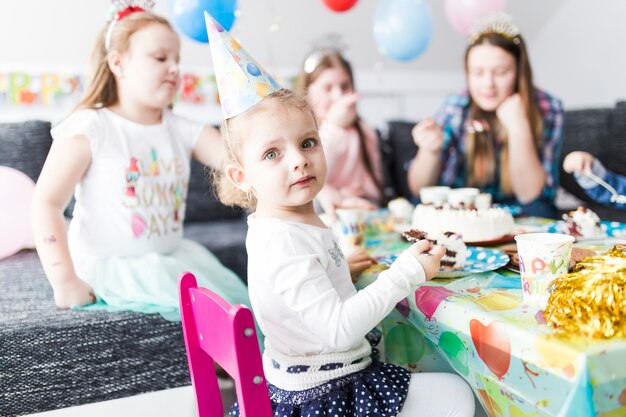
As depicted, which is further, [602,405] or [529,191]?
[529,191]

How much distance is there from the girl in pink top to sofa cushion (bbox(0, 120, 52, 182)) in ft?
3.31

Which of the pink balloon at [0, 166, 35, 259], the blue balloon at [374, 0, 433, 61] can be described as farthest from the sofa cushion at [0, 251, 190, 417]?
the blue balloon at [374, 0, 433, 61]

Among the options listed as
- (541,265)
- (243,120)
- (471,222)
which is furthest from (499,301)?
(243,120)

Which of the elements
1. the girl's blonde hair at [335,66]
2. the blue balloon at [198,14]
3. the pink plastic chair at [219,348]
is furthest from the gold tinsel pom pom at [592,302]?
the girl's blonde hair at [335,66]

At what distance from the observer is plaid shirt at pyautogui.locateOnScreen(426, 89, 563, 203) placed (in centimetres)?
216

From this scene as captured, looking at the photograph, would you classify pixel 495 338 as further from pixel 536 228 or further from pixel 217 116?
pixel 217 116

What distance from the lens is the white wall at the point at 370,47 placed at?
9.81ft

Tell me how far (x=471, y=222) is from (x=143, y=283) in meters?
0.86

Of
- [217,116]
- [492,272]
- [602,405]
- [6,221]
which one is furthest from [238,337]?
[217,116]

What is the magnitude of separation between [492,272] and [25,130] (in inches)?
68.3

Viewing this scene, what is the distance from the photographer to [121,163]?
1.53 metres

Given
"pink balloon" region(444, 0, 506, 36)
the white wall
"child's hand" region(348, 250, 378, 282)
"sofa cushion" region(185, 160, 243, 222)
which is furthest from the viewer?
the white wall

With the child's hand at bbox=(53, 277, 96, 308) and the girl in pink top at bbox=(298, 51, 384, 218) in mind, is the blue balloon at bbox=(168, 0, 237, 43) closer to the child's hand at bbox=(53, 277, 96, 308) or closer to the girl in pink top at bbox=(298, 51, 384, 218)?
the girl in pink top at bbox=(298, 51, 384, 218)

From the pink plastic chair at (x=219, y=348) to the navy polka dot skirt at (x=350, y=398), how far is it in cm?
9
